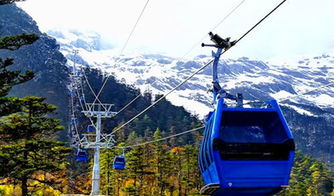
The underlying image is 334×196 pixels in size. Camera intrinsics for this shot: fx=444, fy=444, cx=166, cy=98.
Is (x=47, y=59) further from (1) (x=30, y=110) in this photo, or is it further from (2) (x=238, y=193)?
(2) (x=238, y=193)

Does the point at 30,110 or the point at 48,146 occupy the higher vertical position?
the point at 30,110

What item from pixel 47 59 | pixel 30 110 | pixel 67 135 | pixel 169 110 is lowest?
pixel 30 110

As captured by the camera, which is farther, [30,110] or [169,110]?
[169,110]

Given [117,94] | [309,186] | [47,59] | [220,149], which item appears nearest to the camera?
[220,149]

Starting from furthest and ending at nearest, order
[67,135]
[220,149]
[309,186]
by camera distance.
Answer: [67,135] < [309,186] < [220,149]

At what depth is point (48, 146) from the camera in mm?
29797

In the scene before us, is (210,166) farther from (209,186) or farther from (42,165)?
(42,165)

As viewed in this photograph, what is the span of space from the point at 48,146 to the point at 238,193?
19.2 m

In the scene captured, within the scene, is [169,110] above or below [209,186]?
above

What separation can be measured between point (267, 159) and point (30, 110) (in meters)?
20.9

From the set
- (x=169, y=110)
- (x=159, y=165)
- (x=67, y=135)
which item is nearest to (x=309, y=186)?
(x=159, y=165)

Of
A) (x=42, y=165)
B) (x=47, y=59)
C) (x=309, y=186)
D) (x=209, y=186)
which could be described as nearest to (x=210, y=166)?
(x=209, y=186)

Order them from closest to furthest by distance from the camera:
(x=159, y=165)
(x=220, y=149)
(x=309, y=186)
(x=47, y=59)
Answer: (x=220, y=149) → (x=159, y=165) → (x=309, y=186) → (x=47, y=59)

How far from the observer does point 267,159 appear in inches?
528
